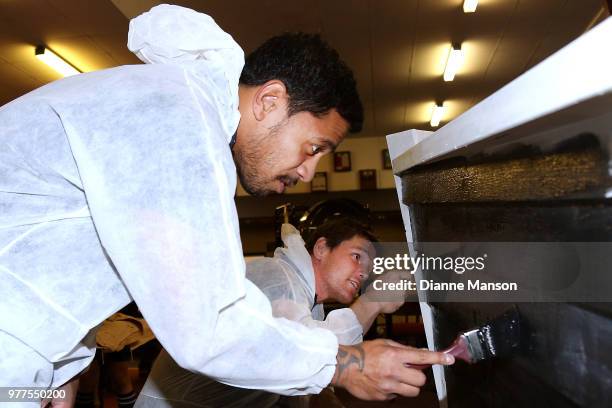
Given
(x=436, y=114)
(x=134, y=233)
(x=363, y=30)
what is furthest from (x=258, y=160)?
(x=436, y=114)

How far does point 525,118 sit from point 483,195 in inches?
10.5

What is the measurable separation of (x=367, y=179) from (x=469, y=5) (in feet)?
12.3

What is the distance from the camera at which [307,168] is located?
98 centimetres

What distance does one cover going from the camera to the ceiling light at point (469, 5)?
11.2ft

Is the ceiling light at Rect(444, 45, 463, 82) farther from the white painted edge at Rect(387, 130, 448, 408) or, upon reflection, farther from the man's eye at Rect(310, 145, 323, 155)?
the man's eye at Rect(310, 145, 323, 155)

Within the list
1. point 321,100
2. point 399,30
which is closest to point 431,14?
point 399,30

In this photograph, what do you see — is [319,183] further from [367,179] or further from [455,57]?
[455,57]

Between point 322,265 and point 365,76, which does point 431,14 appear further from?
point 322,265

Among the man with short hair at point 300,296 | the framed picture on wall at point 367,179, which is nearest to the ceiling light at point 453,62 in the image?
the framed picture on wall at point 367,179

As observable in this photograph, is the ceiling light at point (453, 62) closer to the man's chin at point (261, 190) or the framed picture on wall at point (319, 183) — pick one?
the framed picture on wall at point (319, 183)

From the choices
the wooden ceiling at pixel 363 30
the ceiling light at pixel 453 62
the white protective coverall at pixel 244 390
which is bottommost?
the white protective coverall at pixel 244 390

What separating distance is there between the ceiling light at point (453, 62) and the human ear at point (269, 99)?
12.1 ft

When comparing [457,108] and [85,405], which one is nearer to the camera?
[85,405]

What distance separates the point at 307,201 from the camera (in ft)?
23.1
